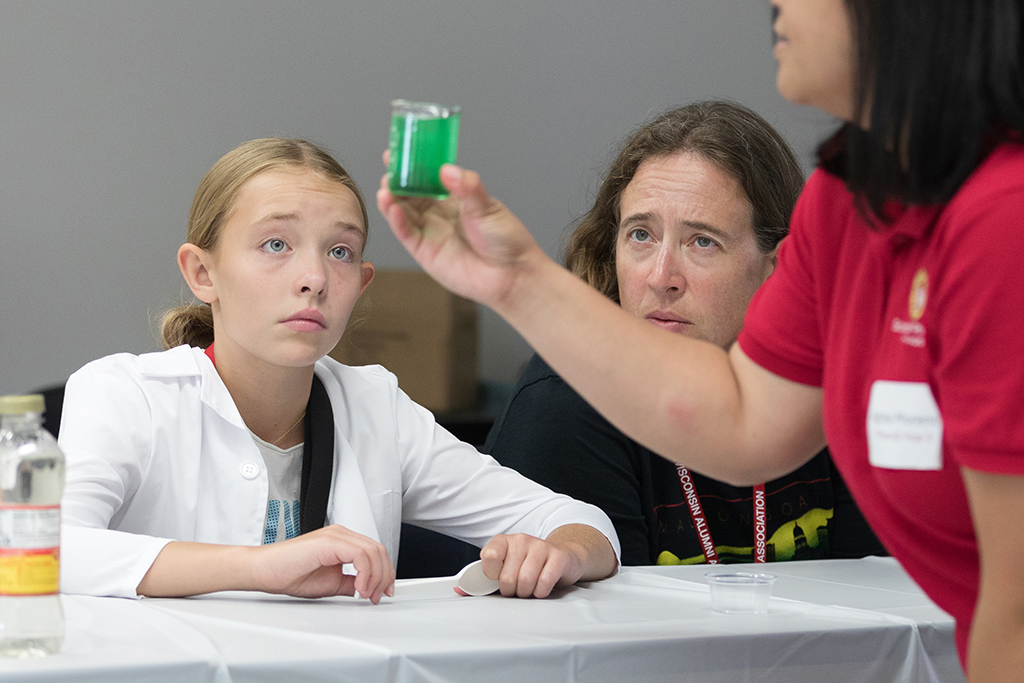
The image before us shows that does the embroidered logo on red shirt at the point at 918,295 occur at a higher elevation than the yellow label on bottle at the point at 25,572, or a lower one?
higher

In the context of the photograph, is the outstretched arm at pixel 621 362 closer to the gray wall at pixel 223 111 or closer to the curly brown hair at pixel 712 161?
the curly brown hair at pixel 712 161

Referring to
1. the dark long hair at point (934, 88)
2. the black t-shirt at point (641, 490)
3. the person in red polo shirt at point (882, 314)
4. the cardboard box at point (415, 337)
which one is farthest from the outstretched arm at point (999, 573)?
the cardboard box at point (415, 337)

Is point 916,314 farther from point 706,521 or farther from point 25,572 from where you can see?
point 706,521

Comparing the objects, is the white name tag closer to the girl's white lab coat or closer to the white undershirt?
the girl's white lab coat

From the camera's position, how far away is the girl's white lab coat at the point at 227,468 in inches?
61.1

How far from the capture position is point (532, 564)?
1.38 m

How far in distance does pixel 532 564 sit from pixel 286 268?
0.66 meters

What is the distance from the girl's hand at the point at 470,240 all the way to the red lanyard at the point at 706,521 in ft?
3.04

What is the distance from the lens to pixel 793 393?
3.46ft

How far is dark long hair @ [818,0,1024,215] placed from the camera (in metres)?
0.74

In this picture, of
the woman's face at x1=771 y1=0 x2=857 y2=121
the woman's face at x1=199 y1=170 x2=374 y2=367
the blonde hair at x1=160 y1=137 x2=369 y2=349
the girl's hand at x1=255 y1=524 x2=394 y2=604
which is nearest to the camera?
the woman's face at x1=771 y1=0 x2=857 y2=121

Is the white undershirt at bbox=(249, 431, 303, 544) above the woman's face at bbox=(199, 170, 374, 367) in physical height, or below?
below

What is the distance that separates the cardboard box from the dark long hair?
2.98 meters

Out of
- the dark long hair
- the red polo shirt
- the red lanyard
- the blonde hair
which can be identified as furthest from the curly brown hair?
the dark long hair
